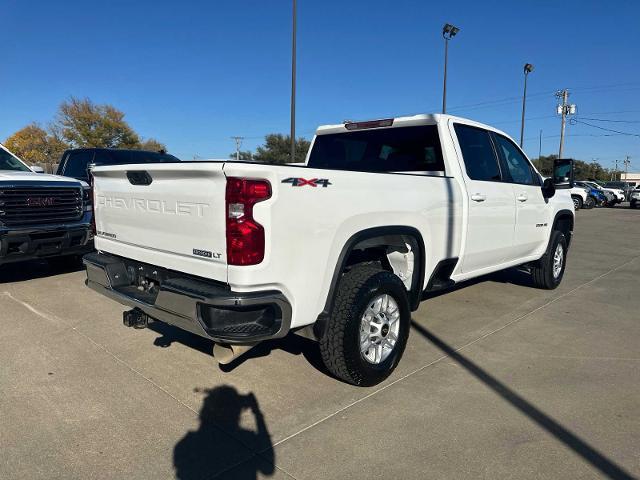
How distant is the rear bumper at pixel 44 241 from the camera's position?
5773 mm

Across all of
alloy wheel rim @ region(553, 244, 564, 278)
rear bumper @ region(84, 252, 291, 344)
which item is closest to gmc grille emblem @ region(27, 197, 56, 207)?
rear bumper @ region(84, 252, 291, 344)

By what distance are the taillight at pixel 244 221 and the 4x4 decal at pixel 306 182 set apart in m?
0.15

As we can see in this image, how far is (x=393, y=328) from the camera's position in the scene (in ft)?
12.2

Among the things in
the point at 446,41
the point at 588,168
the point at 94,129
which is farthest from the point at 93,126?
the point at 588,168

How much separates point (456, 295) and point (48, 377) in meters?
4.59

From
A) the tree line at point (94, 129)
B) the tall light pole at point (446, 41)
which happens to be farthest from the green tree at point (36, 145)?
the tall light pole at point (446, 41)

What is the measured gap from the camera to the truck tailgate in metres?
2.79

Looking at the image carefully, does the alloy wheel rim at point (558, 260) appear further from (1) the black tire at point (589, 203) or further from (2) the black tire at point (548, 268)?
(1) the black tire at point (589, 203)

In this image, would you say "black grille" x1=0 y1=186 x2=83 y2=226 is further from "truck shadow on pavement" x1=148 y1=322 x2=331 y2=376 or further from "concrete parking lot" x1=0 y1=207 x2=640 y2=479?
"truck shadow on pavement" x1=148 y1=322 x2=331 y2=376

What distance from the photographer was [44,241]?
6.07 metres

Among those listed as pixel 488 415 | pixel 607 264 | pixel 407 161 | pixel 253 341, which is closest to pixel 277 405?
pixel 253 341

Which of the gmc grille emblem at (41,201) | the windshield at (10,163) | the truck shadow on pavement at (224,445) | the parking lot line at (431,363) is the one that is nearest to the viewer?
the truck shadow on pavement at (224,445)

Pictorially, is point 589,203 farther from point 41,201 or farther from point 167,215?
point 167,215

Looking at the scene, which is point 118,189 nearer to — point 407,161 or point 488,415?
point 407,161
